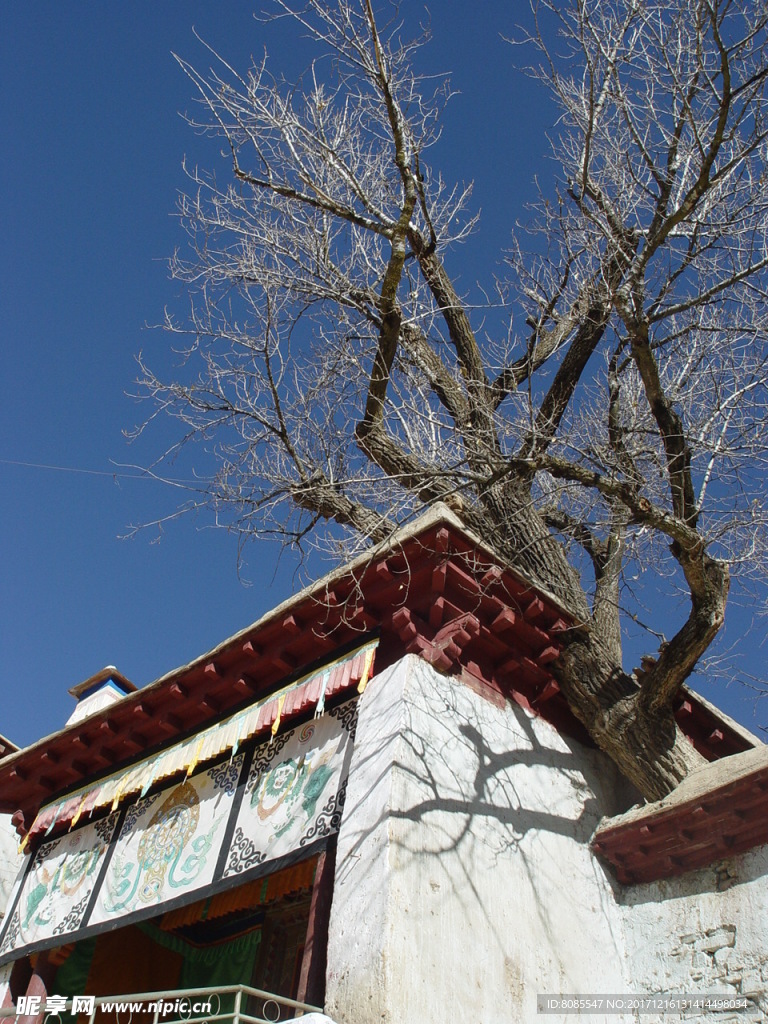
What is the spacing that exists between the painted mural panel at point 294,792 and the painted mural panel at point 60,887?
1.75m

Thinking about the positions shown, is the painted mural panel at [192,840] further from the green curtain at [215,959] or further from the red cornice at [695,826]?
the red cornice at [695,826]

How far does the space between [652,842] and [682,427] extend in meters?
2.58

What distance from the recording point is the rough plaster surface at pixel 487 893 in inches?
166

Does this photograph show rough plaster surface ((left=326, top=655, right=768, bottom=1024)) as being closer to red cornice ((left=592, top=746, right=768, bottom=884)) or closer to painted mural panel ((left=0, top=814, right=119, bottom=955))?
red cornice ((left=592, top=746, right=768, bottom=884))

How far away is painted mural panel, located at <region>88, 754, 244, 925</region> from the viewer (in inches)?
225

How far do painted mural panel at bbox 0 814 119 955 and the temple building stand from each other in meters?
0.02

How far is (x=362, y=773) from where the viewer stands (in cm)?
496

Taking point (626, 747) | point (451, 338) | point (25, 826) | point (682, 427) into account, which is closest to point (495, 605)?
point (626, 747)

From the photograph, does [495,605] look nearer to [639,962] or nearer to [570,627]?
[570,627]

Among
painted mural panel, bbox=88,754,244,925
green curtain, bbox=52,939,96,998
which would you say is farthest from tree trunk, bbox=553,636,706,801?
green curtain, bbox=52,939,96,998

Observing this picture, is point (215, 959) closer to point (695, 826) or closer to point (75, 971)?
point (75, 971)

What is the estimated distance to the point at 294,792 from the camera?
540cm

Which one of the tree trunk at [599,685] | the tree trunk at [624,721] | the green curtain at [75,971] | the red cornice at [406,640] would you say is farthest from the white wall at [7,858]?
the tree trunk at [624,721]

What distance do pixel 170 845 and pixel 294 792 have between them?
1274mm
